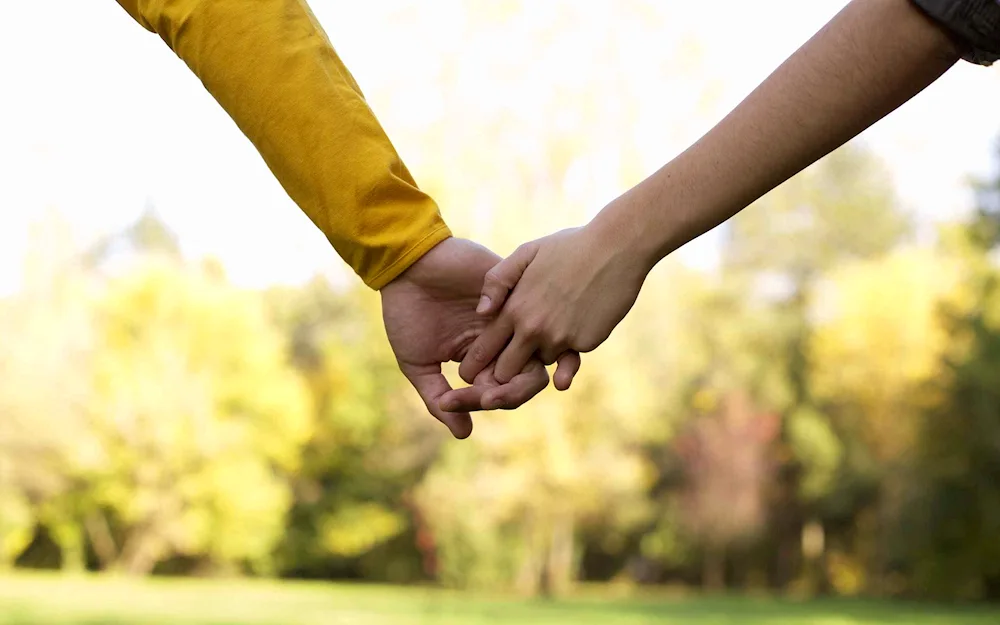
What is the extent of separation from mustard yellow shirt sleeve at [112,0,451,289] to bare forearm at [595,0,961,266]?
1.35 ft

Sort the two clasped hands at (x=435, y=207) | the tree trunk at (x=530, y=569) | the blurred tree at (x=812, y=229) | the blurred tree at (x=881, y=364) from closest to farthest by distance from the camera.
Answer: the two clasped hands at (x=435, y=207) < the blurred tree at (x=881, y=364) < the tree trunk at (x=530, y=569) < the blurred tree at (x=812, y=229)

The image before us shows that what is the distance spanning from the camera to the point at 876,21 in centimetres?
139

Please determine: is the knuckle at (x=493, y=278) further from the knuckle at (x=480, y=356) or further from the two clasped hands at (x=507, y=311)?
the knuckle at (x=480, y=356)

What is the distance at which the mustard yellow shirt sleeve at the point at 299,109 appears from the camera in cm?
173

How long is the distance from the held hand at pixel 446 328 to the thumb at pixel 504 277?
0.23 ft

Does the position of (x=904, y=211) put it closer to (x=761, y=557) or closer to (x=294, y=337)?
(x=761, y=557)

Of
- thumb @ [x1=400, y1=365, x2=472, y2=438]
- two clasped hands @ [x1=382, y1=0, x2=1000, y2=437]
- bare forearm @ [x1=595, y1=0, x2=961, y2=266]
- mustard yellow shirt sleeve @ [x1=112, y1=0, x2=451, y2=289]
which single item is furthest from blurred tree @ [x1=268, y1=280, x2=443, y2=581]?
bare forearm @ [x1=595, y1=0, x2=961, y2=266]

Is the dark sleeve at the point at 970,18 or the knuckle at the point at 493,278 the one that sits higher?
the dark sleeve at the point at 970,18

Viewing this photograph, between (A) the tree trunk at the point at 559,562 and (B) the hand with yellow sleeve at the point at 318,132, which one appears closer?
(B) the hand with yellow sleeve at the point at 318,132

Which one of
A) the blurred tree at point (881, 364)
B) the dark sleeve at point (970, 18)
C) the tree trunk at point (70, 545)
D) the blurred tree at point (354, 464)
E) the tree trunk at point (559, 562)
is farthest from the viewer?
the tree trunk at point (70, 545)

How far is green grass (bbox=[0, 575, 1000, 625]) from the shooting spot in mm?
15320

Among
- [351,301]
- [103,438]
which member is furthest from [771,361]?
[103,438]

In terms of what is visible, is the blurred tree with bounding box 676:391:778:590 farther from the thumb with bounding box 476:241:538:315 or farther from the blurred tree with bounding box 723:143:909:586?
the thumb with bounding box 476:241:538:315

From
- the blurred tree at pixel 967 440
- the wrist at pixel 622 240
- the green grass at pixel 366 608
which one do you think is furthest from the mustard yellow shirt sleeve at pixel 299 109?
the blurred tree at pixel 967 440
